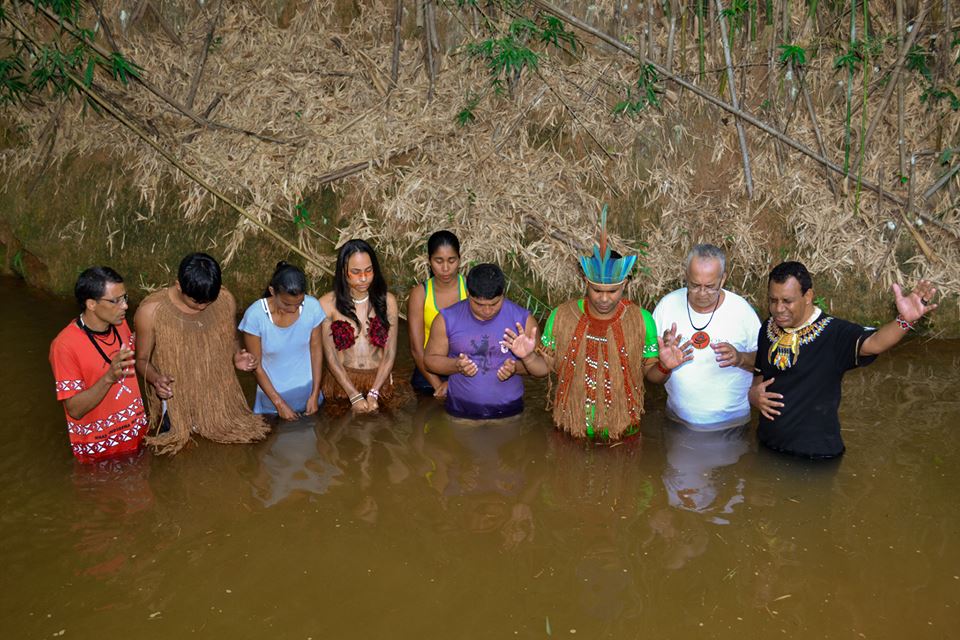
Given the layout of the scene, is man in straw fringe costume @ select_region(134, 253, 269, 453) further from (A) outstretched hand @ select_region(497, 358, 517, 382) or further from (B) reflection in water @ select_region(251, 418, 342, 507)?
(A) outstretched hand @ select_region(497, 358, 517, 382)

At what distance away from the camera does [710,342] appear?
475cm

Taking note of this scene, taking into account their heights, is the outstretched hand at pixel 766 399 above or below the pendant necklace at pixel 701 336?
below

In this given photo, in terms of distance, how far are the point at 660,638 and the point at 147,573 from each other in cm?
237

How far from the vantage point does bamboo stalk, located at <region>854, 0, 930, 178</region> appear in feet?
23.0

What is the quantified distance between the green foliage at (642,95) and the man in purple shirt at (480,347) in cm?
340

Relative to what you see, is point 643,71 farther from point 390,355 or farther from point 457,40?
point 390,355

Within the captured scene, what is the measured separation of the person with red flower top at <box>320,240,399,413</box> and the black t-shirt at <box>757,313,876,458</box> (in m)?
2.38

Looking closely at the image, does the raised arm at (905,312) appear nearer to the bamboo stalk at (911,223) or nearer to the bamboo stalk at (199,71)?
the bamboo stalk at (911,223)

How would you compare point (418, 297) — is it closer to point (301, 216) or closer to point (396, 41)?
point (301, 216)

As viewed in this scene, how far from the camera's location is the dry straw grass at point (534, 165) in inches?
282

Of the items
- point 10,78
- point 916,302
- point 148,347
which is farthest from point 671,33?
point 10,78

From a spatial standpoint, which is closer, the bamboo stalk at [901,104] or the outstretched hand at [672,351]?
the outstretched hand at [672,351]

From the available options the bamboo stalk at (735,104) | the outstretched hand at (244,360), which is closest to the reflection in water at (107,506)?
the outstretched hand at (244,360)

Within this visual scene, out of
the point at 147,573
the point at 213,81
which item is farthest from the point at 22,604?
the point at 213,81
